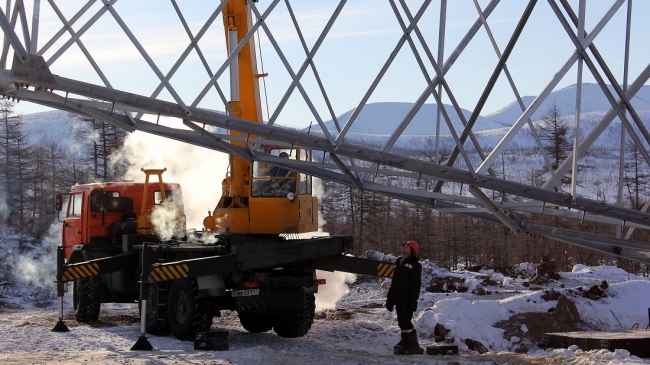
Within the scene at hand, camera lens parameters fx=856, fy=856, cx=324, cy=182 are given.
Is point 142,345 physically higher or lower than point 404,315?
lower

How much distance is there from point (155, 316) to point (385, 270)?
412 cm

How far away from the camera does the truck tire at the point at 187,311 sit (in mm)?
13773

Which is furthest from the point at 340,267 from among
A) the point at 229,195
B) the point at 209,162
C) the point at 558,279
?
the point at 558,279

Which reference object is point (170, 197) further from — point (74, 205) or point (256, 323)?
point (256, 323)

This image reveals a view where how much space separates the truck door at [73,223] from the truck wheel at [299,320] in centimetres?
562

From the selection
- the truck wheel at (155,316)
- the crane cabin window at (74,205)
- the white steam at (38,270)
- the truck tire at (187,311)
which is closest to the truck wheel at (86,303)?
the crane cabin window at (74,205)

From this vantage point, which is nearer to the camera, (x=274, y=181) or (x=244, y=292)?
(x=244, y=292)

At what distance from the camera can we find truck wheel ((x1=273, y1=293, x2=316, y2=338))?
48.6 feet

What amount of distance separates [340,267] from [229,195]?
2446 millimetres

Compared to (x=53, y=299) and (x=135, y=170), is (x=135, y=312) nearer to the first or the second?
(x=135, y=170)

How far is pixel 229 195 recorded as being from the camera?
15562mm

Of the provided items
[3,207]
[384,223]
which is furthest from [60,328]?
[3,207]

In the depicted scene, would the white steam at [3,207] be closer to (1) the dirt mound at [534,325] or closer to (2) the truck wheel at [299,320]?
(2) the truck wheel at [299,320]

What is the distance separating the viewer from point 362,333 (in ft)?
51.5
